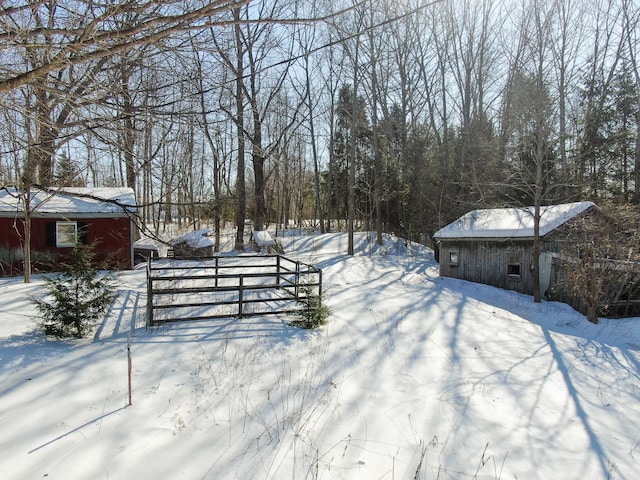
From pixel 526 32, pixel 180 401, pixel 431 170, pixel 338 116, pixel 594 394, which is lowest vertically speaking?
pixel 594 394

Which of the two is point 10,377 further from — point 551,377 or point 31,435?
point 551,377

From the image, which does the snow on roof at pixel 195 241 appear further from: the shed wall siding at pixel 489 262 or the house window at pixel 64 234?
the shed wall siding at pixel 489 262

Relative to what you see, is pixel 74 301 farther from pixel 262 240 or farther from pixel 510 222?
pixel 510 222

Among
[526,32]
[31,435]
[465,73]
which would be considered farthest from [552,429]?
[465,73]

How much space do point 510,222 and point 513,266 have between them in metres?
1.96

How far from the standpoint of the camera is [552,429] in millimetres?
4398

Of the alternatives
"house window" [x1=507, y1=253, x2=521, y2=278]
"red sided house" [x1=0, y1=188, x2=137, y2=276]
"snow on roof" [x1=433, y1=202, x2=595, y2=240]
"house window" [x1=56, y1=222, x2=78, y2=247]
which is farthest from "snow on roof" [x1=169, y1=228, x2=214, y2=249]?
"house window" [x1=507, y1=253, x2=521, y2=278]

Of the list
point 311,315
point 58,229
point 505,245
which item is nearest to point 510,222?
point 505,245

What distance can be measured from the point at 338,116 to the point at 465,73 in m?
11.4

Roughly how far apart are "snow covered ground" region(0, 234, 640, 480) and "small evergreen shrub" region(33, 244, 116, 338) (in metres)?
0.30

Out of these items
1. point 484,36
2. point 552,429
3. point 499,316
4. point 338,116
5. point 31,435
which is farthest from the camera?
point 338,116

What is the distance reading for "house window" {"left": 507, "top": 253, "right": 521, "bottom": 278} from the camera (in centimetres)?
1528

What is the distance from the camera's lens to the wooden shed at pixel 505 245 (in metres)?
14.1

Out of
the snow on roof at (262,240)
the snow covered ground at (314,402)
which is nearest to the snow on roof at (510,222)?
the snow covered ground at (314,402)
